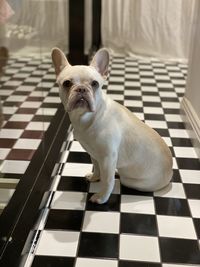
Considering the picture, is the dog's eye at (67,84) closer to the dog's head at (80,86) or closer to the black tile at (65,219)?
the dog's head at (80,86)

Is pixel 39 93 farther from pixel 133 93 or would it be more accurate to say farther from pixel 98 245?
pixel 133 93

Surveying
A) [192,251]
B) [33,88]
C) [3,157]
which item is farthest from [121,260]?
[33,88]

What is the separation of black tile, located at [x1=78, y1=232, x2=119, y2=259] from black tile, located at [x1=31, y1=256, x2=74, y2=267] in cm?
6

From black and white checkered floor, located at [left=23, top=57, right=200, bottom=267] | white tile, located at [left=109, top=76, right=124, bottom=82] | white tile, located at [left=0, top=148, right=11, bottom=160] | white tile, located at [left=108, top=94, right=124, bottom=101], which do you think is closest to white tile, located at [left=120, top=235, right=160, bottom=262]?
black and white checkered floor, located at [left=23, top=57, right=200, bottom=267]

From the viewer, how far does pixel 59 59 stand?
1798mm

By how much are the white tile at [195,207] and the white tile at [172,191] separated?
0.07 m

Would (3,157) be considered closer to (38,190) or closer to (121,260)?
(38,190)

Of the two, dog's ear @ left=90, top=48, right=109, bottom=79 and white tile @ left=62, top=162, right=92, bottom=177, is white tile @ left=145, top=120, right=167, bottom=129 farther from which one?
dog's ear @ left=90, top=48, right=109, bottom=79

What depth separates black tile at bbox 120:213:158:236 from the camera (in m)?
1.82

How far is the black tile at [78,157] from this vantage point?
248 cm

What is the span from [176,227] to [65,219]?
21.5 inches

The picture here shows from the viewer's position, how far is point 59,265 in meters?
1.60

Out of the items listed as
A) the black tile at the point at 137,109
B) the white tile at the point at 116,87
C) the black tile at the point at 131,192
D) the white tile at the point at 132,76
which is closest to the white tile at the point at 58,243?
the black tile at the point at 131,192

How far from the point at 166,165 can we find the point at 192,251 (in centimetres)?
51
